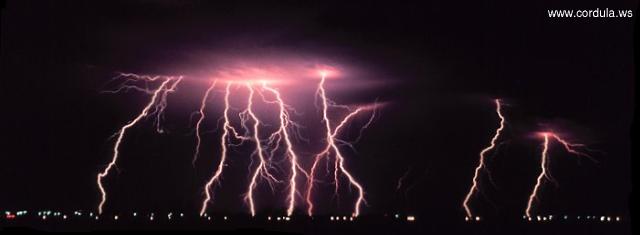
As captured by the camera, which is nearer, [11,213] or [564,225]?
[11,213]

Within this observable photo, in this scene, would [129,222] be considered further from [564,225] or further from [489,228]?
[564,225]

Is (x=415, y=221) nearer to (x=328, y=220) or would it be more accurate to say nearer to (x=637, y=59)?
(x=328, y=220)

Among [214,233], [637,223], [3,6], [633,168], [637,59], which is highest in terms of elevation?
[3,6]

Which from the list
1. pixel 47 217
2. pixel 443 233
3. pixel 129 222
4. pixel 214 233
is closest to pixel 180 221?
pixel 129 222

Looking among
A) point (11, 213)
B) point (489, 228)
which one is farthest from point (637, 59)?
point (489, 228)

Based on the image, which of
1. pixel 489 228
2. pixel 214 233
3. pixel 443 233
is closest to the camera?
pixel 214 233

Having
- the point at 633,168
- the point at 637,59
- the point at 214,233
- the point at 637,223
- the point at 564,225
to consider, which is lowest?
the point at 564,225

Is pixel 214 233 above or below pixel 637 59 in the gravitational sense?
below

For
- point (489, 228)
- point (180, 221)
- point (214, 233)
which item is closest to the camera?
point (214, 233)

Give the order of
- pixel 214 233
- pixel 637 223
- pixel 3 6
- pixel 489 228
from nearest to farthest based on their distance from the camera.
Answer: pixel 637 223
pixel 3 6
pixel 214 233
pixel 489 228
